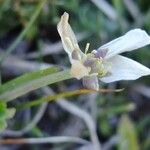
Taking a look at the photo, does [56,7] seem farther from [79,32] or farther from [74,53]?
[74,53]

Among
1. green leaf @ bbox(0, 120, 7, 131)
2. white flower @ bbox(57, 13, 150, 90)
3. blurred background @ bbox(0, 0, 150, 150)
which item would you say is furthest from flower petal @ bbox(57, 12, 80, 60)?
blurred background @ bbox(0, 0, 150, 150)

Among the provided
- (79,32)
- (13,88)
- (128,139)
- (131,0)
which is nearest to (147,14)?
(131,0)

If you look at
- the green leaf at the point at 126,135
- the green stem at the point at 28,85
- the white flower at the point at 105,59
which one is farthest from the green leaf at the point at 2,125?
the green leaf at the point at 126,135

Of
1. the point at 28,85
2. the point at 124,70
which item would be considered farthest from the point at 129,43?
the point at 28,85

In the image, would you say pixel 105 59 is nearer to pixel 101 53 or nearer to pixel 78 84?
pixel 101 53

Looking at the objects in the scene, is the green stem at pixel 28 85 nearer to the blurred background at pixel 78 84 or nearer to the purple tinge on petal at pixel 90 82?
the purple tinge on petal at pixel 90 82

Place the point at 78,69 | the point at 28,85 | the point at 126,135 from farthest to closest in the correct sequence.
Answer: the point at 126,135 < the point at 28,85 < the point at 78,69

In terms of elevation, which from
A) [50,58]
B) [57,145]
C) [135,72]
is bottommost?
[135,72]
